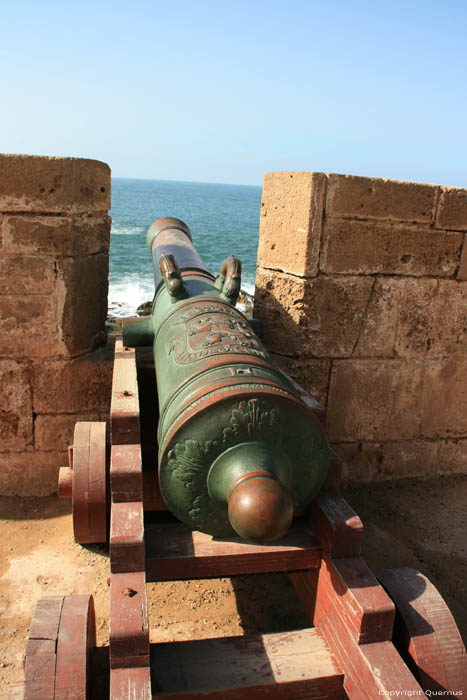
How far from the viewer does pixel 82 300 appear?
423 cm

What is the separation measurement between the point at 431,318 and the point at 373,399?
74cm

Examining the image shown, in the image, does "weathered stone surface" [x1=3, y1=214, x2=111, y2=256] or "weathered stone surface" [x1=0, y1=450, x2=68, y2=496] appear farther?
"weathered stone surface" [x1=0, y1=450, x2=68, y2=496]

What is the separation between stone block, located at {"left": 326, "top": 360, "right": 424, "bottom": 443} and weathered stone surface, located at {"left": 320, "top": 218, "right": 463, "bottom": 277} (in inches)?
28.0

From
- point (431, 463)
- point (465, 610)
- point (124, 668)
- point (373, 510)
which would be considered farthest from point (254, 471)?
point (431, 463)

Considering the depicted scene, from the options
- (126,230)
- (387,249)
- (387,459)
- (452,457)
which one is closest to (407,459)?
(387,459)

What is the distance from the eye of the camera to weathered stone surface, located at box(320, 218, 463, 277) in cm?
403

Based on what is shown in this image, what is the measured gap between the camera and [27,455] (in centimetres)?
433

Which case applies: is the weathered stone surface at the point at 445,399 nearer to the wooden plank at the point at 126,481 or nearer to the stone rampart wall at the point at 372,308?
the stone rampart wall at the point at 372,308

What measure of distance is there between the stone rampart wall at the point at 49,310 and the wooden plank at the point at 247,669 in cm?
228

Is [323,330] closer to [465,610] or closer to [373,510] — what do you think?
[373,510]

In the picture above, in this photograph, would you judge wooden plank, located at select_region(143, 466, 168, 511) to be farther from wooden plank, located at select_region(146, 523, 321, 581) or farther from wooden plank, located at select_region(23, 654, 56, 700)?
wooden plank, located at select_region(23, 654, 56, 700)

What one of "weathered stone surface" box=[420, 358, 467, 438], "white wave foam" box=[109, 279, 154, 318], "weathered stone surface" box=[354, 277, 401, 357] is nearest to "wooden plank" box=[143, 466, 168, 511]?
"weathered stone surface" box=[354, 277, 401, 357]

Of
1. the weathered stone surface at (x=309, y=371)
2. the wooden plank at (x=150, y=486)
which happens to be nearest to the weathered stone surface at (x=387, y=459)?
the weathered stone surface at (x=309, y=371)

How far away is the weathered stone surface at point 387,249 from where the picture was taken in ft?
13.2
